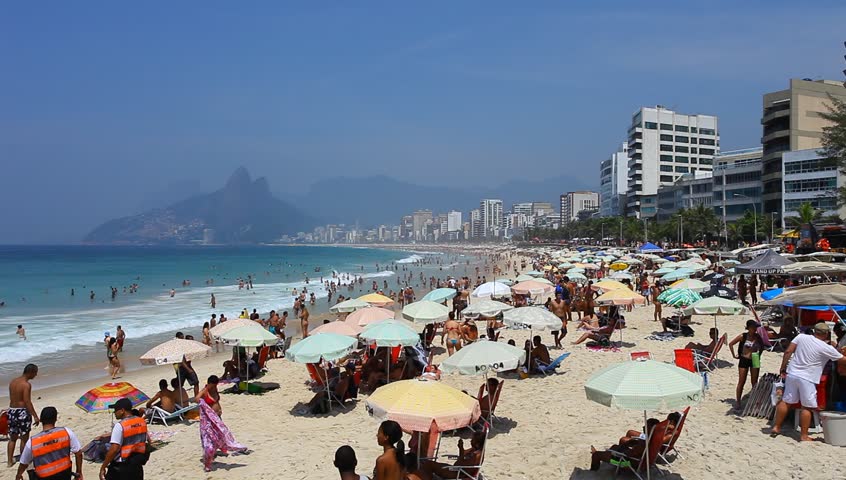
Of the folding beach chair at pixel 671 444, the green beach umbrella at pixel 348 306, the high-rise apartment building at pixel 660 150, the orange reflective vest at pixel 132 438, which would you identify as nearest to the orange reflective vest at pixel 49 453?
the orange reflective vest at pixel 132 438

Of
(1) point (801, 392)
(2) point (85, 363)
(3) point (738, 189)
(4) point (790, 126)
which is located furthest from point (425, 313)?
(3) point (738, 189)

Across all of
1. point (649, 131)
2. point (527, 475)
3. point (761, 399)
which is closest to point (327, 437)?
point (527, 475)

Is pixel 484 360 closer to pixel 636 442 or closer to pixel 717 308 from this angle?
pixel 636 442

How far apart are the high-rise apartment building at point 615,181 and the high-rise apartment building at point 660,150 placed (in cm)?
1560

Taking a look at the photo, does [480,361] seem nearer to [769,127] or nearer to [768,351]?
[768,351]

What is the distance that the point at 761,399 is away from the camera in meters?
8.54

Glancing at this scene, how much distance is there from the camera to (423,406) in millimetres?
6023

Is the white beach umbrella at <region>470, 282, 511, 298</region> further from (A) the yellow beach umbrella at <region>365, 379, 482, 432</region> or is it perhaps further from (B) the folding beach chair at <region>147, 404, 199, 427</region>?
(A) the yellow beach umbrella at <region>365, 379, 482, 432</region>

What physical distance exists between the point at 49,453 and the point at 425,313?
889 centimetres

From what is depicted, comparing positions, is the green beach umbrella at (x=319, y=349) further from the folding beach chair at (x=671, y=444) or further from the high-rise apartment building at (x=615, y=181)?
the high-rise apartment building at (x=615, y=181)

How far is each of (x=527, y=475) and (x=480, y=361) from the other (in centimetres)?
178

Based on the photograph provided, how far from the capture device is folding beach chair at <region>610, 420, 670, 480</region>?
21.6 ft

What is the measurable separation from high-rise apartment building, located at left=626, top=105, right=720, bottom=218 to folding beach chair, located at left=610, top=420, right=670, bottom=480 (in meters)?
94.7

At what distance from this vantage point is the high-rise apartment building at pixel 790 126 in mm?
58438
